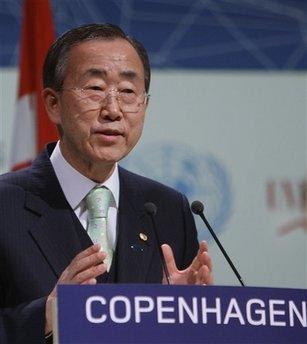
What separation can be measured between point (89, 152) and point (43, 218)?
205mm

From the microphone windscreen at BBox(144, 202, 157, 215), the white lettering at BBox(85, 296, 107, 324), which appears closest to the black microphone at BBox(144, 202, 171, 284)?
the microphone windscreen at BBox(144, 202, 157, 215)

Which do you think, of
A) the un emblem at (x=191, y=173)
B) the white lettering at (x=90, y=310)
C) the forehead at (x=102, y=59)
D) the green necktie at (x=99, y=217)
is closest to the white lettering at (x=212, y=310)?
the white lettering at (x=90, y=310)

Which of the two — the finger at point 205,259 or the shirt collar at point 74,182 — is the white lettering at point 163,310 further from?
the shirt collar at point 74,182

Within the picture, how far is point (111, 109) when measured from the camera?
9.29 feet

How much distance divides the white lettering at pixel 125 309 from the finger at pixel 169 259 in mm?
430

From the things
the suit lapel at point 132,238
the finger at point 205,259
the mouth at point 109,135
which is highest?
the mouth at point 109,135

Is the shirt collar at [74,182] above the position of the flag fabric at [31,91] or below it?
below

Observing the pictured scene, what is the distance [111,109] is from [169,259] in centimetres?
41

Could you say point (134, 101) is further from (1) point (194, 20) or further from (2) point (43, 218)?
(1) point (194, 20)

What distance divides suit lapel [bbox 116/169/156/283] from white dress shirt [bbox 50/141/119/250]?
2 centimetres

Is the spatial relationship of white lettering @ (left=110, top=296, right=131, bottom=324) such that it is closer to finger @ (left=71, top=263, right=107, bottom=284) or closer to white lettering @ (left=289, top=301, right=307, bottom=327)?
finger @ (left=71, top=263, right=107, bottom=284)

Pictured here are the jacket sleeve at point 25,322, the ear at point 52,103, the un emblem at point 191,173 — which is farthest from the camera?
the un emblem at point 191,173

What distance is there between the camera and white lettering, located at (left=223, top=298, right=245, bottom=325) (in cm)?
245

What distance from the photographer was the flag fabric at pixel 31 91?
4.62 meters
